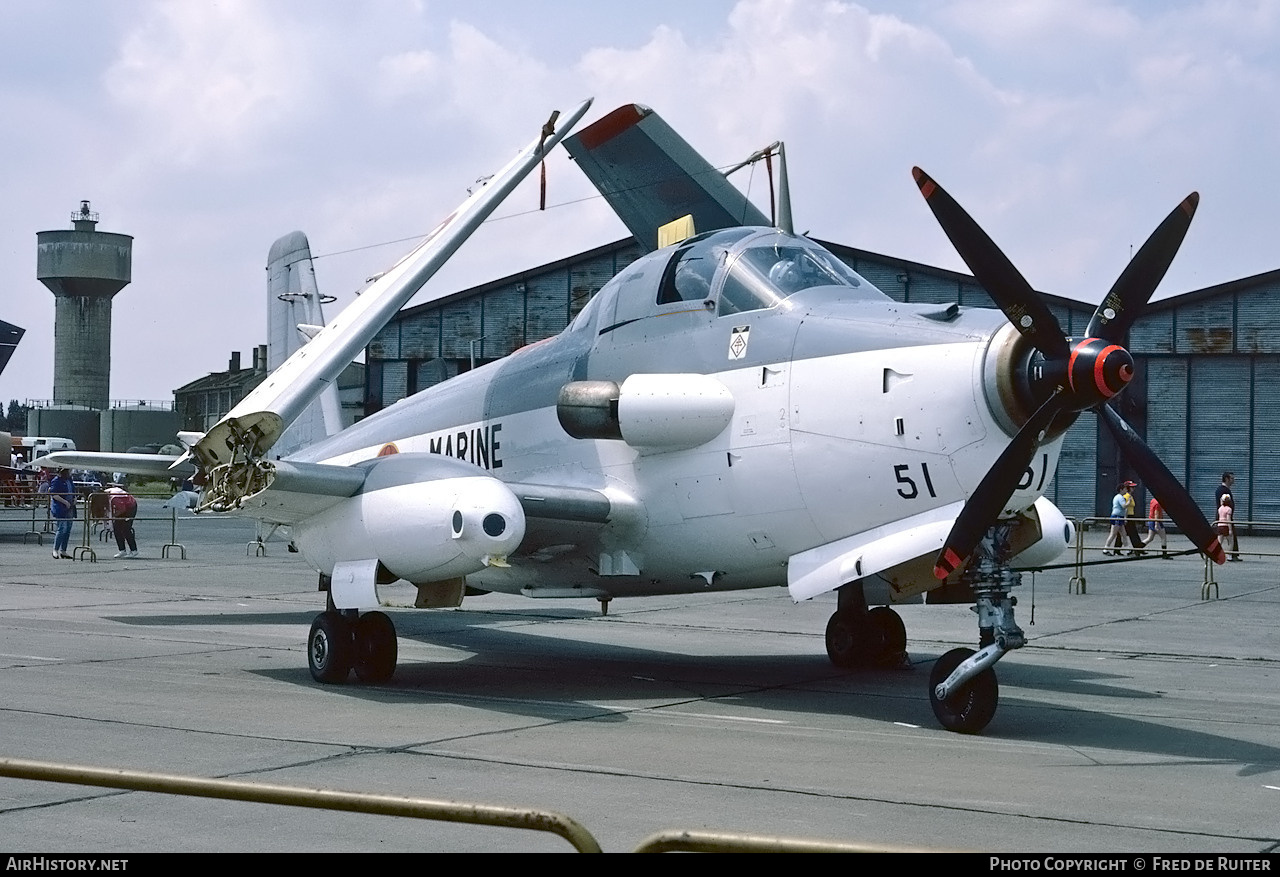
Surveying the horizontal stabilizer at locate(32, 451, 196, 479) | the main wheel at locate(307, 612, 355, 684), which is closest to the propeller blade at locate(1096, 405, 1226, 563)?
the main wheel at locate(307, 612, 355, 684)

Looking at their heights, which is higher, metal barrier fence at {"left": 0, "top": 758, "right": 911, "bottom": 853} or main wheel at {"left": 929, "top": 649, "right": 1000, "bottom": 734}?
metal barrier fence at {"left": 0, "top": 758, "right": 911, "bottom": 853}

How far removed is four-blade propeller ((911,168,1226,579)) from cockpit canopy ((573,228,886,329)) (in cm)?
194

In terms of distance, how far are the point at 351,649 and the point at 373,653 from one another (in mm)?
199

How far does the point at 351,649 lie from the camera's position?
41.6ft

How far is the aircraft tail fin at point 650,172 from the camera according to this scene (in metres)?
22.4

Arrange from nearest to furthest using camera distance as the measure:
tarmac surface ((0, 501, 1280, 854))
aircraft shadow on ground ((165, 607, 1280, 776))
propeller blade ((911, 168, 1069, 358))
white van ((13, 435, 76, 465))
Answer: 1. tarmac surface ((0, 501, 1280, 854))
2. propeller blade ((911, 168, 1069, 358))
3. aircraft shadow on ground ((165, 607, 1280, 776))
4. white van ((13, 435, 76, 465))

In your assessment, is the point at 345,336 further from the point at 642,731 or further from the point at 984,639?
the point at 984,639

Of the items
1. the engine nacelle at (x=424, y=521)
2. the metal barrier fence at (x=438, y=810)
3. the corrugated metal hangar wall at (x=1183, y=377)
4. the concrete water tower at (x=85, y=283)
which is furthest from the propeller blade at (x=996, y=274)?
the concrete water tower at (x=85, y=283)

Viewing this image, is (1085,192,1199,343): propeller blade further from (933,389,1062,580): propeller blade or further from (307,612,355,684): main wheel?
(307,612,355,684): main wheel

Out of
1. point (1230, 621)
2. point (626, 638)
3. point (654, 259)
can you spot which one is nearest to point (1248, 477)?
point (1230, 621)

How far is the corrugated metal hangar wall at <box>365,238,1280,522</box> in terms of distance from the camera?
Result: 47219 millimetres

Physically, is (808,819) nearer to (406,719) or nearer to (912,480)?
(912,480)

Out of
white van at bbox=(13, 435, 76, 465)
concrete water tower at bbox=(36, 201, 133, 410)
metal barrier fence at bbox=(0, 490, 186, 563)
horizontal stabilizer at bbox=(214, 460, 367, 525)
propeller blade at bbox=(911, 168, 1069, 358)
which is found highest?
concrete water tower at bbox=(36, 201, 133, 410)

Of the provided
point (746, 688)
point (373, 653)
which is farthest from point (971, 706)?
point (373, 653)
